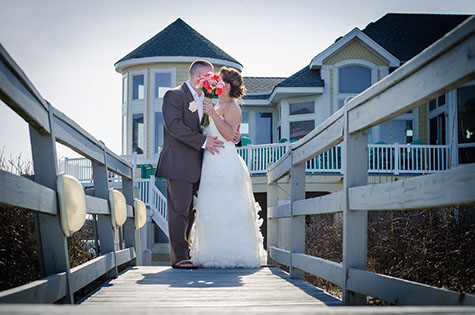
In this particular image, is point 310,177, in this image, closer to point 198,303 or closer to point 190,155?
point 190,155

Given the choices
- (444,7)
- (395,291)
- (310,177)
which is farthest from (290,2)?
(444,7)

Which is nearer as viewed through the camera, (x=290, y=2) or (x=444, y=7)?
(x=290, y=2)

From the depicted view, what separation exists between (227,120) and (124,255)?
1988mm

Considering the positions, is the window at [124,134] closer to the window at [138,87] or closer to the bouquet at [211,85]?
the window at [138,87]

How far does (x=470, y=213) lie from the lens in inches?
247

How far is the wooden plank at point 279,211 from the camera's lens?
5.60 m

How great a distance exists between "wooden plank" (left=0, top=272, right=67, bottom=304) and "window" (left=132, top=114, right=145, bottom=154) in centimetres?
1899

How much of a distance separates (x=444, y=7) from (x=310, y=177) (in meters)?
13.0

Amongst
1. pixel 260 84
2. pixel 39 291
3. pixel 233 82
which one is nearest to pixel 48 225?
pixel 39 291

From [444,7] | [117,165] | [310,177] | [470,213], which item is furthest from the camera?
[444,7]

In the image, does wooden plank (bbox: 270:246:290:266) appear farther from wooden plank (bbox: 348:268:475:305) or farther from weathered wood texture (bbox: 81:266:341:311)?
wooden plank (bbox: 348:268:475:305)

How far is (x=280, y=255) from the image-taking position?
602cm

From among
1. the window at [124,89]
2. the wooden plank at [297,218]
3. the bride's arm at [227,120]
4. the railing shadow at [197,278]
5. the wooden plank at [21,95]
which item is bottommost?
the railing shadow at [197,278]

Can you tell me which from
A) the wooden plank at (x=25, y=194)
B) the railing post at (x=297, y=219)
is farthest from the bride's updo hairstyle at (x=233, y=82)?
the wooden plank at (x=25, y=194)
